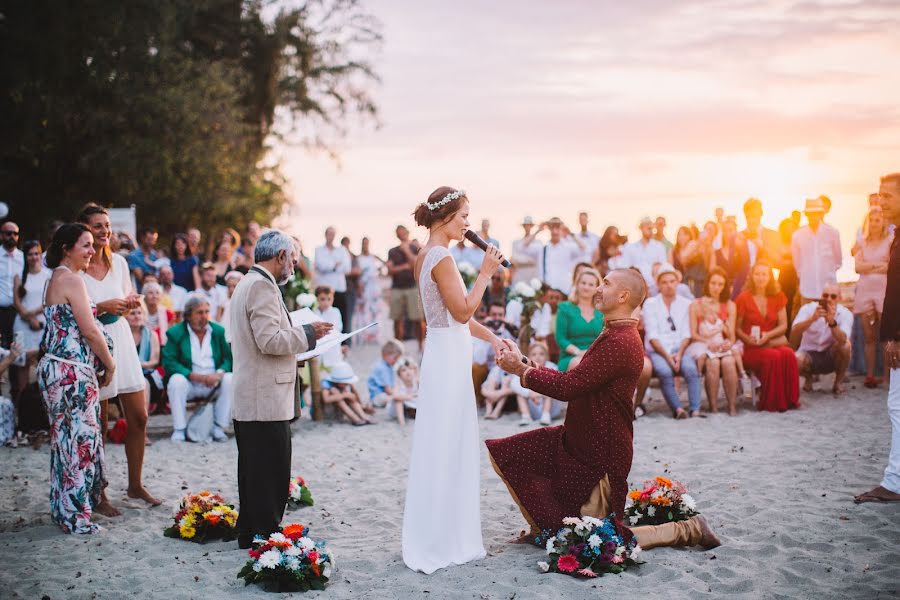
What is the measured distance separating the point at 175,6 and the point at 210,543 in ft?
56.1

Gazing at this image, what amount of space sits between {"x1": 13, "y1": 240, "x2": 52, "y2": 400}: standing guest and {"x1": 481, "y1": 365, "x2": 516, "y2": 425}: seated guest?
17.8ft

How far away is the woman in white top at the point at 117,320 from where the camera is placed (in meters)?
5.95

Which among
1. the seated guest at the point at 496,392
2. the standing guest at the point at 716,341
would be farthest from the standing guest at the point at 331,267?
the standing guest at the point at 716,341

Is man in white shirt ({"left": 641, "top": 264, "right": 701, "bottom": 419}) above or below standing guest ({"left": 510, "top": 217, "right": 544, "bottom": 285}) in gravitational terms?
below

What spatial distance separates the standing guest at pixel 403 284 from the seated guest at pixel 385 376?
476cm

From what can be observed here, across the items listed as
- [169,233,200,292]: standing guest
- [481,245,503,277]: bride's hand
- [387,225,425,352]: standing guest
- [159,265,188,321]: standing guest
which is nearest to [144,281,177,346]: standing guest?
[159,265,188,321]: standing guest

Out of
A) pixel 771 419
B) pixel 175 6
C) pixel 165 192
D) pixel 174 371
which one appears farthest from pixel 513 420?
pixel 175 6

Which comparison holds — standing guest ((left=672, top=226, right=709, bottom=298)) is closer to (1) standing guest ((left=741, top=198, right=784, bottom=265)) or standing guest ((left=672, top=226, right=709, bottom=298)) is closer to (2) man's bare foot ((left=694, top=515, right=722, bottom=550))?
(1) standing guest ((left=741, top=198, right=784, bottom=265))

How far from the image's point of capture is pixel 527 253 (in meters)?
14.8

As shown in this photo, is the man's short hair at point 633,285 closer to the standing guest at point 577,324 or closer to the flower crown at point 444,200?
the flower crown at point 444,200

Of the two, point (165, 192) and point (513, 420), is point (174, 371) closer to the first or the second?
point (513, 420)

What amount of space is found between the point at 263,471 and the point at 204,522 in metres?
0.85

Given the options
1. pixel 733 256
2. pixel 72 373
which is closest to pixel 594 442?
pixel 72 373

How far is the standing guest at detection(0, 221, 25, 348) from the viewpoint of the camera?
10250 millimetres
